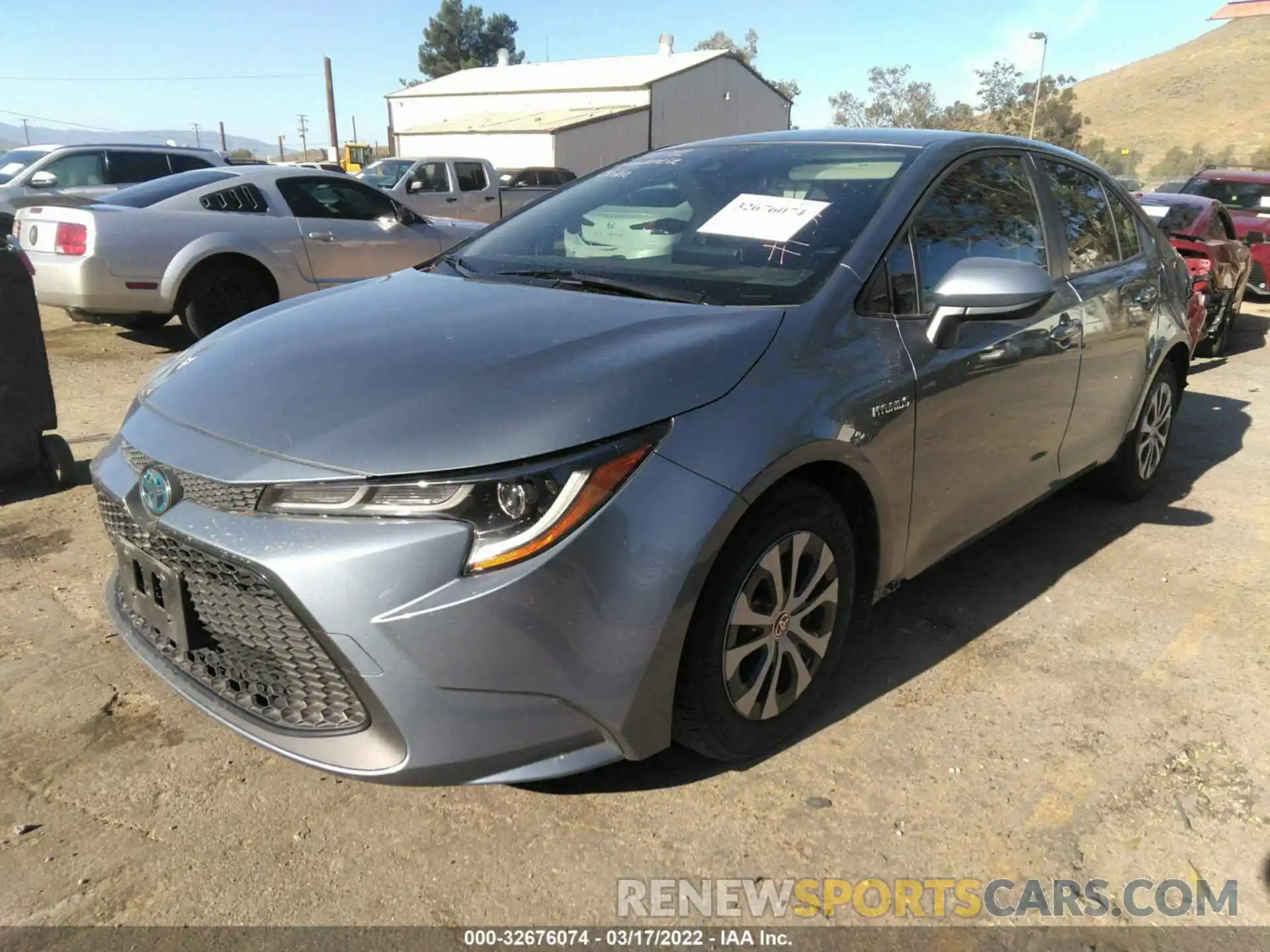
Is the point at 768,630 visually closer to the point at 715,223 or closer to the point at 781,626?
the point at 781,626

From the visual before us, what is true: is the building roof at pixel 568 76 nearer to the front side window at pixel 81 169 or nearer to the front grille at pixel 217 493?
the front side window at pixel 81 169

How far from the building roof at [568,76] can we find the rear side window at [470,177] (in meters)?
23.9

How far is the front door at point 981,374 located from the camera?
278 centimetres

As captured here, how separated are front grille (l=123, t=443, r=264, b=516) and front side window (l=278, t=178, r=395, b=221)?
21.8 feet

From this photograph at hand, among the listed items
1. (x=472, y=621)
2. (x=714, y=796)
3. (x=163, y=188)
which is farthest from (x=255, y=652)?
(x=163, y=188)

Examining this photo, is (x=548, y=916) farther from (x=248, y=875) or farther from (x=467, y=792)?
(x=248, y=875)

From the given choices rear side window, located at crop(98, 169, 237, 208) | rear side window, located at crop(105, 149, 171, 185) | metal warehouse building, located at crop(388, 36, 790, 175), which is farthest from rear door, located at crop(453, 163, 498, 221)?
metal warehouse building, located at crop(388, 36, 790, 175)

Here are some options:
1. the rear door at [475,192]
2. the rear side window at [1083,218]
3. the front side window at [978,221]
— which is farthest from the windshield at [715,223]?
the rear door at [475,192]

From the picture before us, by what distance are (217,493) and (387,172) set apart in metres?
16.0

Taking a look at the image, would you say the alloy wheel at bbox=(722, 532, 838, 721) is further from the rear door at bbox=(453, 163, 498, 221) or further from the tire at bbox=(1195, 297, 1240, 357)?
the rear door at bbox=(453, 163, 498, 221)

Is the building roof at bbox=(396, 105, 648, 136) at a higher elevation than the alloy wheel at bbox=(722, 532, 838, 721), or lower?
higher

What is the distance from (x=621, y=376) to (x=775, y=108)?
4798 centimetres

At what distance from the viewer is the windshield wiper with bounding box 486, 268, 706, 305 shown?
2.57 m

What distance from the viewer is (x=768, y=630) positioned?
2369 mm
